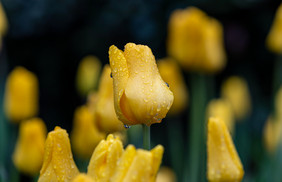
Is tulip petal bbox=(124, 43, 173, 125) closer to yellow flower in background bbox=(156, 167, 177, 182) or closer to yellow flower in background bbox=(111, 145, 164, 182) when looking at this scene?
Result: yellow flower in background bbox=(111, 145, 164, 182)

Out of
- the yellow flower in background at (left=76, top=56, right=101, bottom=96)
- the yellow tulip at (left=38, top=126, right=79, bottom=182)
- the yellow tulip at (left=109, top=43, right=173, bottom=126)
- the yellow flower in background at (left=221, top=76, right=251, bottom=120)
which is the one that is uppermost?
the yellow tulip at (left=109, top=43, right=173, bottom=126)

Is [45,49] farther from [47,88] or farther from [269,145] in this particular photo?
[269,145]

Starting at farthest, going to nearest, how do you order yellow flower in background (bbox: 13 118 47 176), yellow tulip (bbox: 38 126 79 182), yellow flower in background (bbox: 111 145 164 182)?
yellow flower in background (bbox: 13 118 47 176) → yellow tulip (bbox: 38 126 79 182) → yellow flower in background (bbox: 111 145 164 182)

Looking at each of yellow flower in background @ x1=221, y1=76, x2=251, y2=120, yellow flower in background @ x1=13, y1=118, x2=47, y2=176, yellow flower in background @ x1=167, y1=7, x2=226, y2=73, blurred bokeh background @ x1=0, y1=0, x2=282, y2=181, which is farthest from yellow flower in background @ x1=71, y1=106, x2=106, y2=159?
blurred bokeh background @ x1=0, y1=0, x2=282, y2=181

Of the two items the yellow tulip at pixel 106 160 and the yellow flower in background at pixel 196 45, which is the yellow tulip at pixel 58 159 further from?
the yellow flower in background at pixel 196 45

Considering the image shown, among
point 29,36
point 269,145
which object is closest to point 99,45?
point 29,36

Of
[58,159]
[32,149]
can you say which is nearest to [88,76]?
[32,149]

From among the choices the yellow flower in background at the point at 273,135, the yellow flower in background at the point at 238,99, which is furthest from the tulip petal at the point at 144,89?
the yellow flower in background at the point at 238,99
